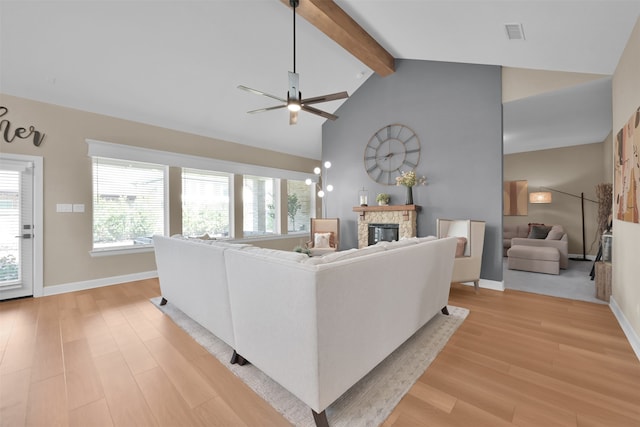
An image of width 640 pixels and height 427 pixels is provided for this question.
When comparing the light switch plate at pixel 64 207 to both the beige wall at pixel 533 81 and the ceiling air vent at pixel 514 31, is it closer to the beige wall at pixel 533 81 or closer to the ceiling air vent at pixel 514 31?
the ceiling air vent at pixel 514 31

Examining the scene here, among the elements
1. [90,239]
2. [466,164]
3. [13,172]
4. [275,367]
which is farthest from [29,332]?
[466,164]

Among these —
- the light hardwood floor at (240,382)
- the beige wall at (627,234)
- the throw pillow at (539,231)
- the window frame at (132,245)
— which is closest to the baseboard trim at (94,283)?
the window frame at (132,245)

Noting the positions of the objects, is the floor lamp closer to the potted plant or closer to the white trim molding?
the potted plant

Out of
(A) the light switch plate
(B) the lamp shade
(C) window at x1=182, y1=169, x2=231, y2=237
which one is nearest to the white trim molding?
(C) window at x1=182, y1=169, x2=231, y2=237

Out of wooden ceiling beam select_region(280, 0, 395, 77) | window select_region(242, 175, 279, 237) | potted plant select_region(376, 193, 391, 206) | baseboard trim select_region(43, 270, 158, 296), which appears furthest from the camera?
window select_region(242, 175, 279, 237)

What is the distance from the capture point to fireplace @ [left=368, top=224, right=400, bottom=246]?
4.99 metres

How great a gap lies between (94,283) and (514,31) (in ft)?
20.8

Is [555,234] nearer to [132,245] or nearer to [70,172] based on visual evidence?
[132,245]

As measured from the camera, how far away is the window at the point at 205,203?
5207mm

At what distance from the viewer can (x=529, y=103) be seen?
12.9 feet

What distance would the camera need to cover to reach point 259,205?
6.50 metres

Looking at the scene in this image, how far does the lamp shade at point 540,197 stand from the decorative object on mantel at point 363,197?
14.1 ft

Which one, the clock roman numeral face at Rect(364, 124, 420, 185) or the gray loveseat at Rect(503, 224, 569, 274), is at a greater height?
the clock roman numeral face at Rect(364, 124, 420, 185)

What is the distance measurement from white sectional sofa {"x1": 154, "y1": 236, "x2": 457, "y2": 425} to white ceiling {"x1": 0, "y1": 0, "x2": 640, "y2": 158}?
8.03 ft
